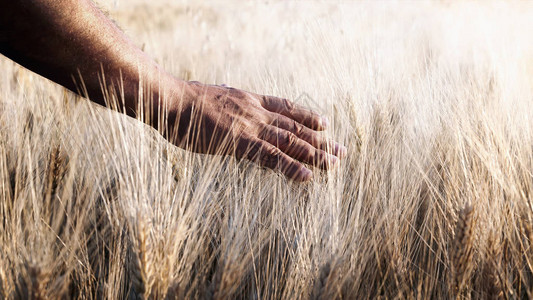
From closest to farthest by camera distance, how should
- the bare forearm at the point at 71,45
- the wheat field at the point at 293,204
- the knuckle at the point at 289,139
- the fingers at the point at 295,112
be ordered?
the wheat field at the point at 293,204, the bare forearm at the point at 71,45, the knuckle at the point at 289,139, the fingers at the point at 295,112

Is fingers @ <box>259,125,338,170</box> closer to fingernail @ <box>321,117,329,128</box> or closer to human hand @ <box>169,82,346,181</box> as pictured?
human hand @ <box>169,82,346,181</box>

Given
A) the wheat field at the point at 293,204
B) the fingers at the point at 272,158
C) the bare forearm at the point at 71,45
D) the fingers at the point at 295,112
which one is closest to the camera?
the wheat field at the point at 293,204

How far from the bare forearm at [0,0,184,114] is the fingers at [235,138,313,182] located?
276 mm

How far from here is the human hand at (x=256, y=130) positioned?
1243mm

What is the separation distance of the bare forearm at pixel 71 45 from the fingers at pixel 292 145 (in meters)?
0.34

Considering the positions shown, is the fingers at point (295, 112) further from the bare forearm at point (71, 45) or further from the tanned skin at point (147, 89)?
the bare forearm at point (71, 45)

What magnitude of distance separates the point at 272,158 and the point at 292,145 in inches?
3.4

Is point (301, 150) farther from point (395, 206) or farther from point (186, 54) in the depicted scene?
point (186, 54)

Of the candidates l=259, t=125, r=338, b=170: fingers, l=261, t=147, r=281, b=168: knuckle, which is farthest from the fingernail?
l=261, t=147, r=281, b=168: knuckle

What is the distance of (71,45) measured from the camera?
108 cm

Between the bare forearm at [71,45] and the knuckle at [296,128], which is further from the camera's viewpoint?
the knuckle at [296,128]

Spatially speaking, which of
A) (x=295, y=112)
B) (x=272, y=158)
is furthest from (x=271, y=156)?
(x=295, y=112)

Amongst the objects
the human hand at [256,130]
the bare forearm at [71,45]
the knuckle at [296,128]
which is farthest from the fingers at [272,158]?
the bare forearm at [71,45]

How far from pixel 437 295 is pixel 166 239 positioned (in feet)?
1.97
